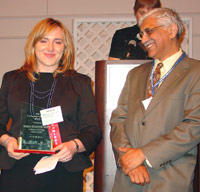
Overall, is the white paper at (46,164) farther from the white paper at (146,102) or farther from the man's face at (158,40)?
the man's face at (158,40)

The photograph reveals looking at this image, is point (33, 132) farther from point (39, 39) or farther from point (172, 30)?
point (172, 30)

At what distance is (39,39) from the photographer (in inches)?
70.6

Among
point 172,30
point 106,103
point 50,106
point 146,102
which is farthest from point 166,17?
point 50,106

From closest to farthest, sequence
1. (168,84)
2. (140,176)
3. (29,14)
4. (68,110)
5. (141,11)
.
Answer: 1. (140,176)
2. (168,84)
3. (68,110)
4. (141,11)
5. (29,14)

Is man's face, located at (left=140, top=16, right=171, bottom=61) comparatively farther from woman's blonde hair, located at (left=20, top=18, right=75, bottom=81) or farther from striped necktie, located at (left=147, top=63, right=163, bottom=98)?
woman's blonde hair, located at (left=20, top=18, right=75, bottom=81)

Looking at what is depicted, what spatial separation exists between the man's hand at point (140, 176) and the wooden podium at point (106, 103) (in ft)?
1.45

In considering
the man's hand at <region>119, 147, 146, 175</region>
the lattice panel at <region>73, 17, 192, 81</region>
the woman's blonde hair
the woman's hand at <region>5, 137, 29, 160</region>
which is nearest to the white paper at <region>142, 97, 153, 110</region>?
the man's hand at <region>119, 147, 146, 175</region>

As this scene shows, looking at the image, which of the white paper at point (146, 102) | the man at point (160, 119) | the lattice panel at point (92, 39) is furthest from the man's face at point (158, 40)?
the lattice panel at point (92, 39)

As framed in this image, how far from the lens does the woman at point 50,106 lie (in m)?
1.65

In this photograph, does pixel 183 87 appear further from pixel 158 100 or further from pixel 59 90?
pixel 59 90

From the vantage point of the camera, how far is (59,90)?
179 cm

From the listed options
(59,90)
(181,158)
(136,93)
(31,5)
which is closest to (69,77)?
(59,90)

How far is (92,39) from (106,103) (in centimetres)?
239

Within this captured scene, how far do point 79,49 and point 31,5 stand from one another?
98 centimetres
